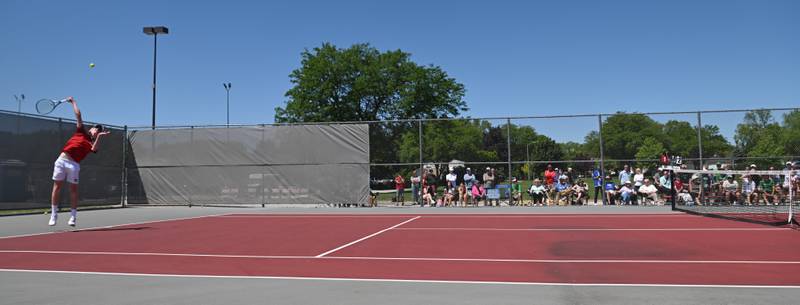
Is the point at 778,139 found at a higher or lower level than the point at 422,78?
lower

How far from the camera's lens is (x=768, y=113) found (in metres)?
17.7

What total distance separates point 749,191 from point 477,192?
778 centimetres

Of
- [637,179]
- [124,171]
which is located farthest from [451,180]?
[124,171]

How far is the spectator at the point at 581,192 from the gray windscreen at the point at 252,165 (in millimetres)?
6966

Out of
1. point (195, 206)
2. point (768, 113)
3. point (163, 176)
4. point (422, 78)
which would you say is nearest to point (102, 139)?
point (163, 176)

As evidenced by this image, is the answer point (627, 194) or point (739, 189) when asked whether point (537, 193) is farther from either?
point (739, 189)

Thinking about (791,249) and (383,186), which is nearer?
(791,249)

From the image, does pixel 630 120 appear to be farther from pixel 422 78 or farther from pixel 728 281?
pixel 422 78

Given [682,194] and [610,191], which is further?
[610,191]

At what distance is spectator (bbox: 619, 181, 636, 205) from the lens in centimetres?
1809

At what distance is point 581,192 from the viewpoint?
1861 cm

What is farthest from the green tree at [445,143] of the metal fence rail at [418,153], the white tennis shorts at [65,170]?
the white tennis shorts at [65,170]

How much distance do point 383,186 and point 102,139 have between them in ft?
32.7

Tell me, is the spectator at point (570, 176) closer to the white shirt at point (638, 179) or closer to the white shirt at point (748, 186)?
the white shirt at point (638, 179)
